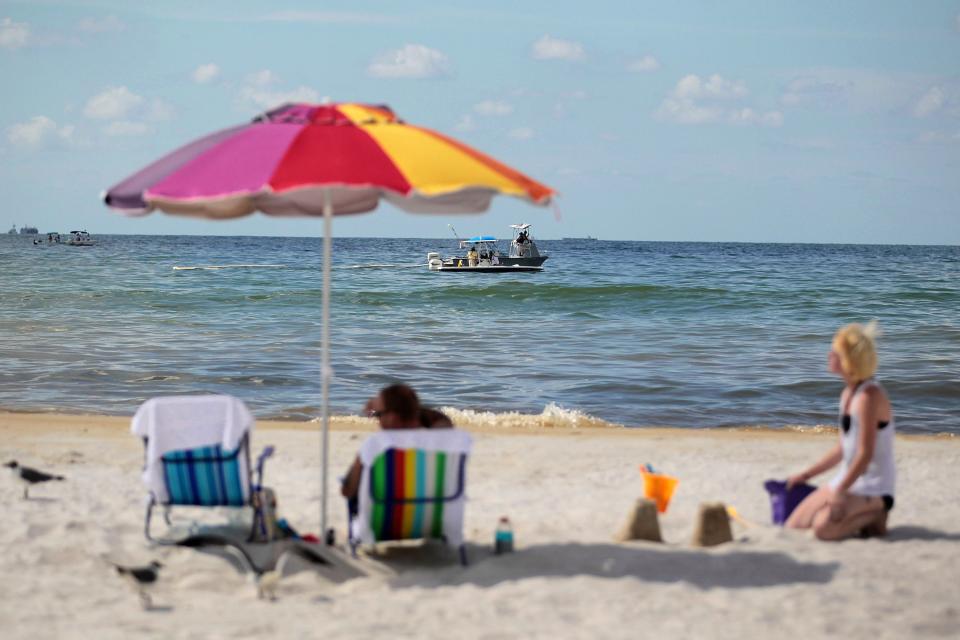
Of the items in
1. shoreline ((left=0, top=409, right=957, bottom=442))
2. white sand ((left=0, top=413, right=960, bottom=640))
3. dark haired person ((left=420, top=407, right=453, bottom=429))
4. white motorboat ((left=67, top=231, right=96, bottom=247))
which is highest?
white motorboat ((left=67, top=231, right=96, bottom=247))

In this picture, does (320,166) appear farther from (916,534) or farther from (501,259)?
(501,259)

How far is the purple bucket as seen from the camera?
19.1 ft

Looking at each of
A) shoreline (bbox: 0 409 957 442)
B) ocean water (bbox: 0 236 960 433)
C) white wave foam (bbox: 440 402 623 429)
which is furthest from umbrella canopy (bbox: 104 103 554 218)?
ocean water (bbox: 0 236 960 433)

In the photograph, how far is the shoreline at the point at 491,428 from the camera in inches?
385

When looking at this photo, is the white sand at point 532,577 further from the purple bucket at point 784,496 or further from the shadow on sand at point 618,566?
the purple bucket at point 784,496

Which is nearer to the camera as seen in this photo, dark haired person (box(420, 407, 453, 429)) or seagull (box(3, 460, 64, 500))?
dark haired person (box(420, 407, 453, 429))

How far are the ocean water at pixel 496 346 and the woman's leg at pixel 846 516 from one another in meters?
5.68

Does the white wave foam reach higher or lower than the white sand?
lower

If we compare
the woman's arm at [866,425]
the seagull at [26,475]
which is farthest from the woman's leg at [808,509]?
the seagull at [26,475]

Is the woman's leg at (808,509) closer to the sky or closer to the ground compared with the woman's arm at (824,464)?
closer to the ground

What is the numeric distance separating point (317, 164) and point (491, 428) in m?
5.80

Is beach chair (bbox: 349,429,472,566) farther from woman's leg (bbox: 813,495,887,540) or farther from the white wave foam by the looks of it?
the white wave foam

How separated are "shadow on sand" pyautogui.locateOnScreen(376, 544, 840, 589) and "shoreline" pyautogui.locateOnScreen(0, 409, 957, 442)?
4.12 metres

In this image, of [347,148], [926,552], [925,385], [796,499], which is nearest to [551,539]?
[796,499]
